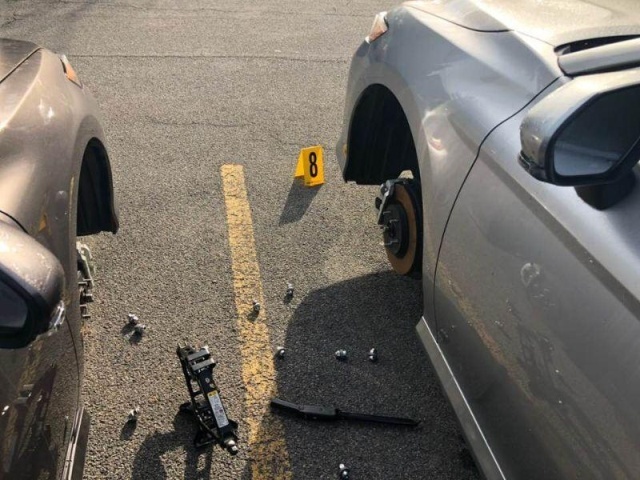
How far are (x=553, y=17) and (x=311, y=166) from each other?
7.07 feet

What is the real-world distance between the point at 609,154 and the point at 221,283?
2.27 metres

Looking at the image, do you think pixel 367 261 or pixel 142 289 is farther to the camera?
pixel 367 261

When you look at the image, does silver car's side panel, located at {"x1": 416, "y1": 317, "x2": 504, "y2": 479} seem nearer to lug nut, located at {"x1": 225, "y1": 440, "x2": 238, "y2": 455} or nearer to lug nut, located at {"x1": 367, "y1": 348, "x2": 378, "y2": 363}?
lug nut, located at {"x1": 367, "y1": 348, "x2": 378, "y2": 363}

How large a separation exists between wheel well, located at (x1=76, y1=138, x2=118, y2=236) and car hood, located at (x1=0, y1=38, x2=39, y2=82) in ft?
1.49

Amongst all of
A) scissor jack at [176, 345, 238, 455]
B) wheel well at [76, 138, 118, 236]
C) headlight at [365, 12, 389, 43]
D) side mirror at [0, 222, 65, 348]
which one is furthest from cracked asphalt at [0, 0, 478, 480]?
side mirror at [0, 222, 65, 348]

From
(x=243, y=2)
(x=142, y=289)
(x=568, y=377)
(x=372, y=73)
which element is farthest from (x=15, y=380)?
(x=243, y=2)

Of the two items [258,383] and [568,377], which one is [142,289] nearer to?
[258,383]

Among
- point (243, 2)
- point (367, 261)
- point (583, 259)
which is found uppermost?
point (583, 259)

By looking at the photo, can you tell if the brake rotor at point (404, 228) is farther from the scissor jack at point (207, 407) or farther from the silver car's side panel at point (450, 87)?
the scissor jack at point (207, 407)

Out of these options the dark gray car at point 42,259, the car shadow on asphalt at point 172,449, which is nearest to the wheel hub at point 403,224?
the car shadow on asphalt at point 172,449

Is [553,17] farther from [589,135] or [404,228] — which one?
[404,228]

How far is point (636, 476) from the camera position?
126 centimetres

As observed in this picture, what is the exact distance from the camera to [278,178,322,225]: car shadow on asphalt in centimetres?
383

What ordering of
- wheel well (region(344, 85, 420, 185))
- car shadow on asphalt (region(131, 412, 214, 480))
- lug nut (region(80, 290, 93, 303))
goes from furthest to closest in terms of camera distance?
wheel well (region(344, 85, 420, 185))
lug nut (region(80, 290, 93, 303))
car shadow on asphalt (region(131, 412, 214, 480))
